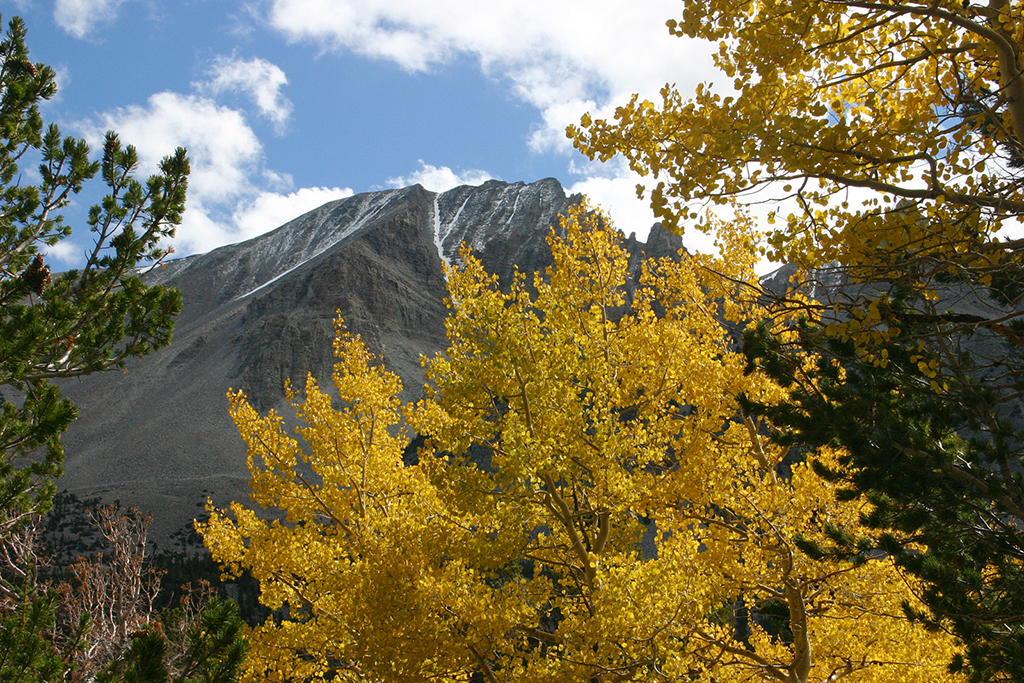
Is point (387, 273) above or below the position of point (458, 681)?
above

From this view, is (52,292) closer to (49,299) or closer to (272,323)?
(49,299)

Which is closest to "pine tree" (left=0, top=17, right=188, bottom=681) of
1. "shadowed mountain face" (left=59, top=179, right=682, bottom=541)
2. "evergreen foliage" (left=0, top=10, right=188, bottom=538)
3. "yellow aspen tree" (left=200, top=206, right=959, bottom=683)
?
"evergreen foliage" (left=0, top=10, right=188, bottom=538)

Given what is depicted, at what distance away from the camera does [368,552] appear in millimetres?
6340

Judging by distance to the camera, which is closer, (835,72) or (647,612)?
(835,72)

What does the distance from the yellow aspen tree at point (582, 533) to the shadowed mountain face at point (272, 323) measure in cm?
3147

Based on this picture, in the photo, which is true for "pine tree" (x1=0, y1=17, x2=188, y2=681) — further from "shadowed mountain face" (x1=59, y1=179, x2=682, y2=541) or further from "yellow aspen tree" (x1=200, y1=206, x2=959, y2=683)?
"shadowed mountain face" (x1=59, y1=179, x2=682, y2=541)

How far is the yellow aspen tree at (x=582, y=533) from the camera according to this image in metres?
5.10

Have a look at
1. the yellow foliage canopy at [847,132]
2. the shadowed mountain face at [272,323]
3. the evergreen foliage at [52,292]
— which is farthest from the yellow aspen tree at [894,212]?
the shadowed mountain face at [272,323]

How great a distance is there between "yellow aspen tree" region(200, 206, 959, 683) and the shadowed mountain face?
31469 millimetres

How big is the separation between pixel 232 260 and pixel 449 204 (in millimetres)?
58200

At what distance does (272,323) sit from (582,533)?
98250 millimetres

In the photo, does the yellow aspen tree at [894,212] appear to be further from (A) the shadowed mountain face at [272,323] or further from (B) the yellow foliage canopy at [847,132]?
(A) the shadowed mountain face at [272,323]

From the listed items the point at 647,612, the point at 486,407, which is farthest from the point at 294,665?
the point at 647,612

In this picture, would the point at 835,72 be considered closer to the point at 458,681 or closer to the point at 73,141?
the point at 458,681
